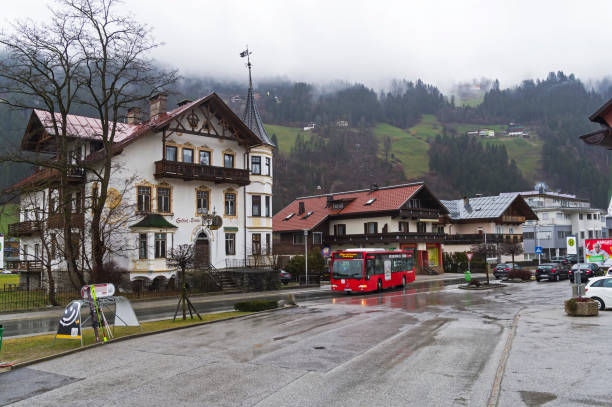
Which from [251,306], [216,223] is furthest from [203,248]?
[251,306]

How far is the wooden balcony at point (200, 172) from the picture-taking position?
36.3 metres

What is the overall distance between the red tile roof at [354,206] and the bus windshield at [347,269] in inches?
885

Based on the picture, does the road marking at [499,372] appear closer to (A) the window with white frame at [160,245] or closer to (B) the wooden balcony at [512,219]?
(A) the window with white frame at [160,245]

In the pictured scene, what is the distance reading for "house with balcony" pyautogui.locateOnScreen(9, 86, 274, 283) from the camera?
35031 millimetres

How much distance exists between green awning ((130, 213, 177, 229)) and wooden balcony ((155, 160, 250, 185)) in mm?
3067

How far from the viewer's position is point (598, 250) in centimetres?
2303

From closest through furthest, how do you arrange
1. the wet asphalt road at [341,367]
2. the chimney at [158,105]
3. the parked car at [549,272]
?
the wet asphalt road at [341,367], the chimney at [158,105], the parked car at [549,272]

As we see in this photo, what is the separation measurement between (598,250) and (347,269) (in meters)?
15.9

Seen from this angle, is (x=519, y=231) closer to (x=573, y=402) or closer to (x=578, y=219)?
(x=578, y=219)

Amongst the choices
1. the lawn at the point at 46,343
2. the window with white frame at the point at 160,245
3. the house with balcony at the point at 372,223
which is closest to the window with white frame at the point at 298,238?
the house with balcony at the point at 372,223

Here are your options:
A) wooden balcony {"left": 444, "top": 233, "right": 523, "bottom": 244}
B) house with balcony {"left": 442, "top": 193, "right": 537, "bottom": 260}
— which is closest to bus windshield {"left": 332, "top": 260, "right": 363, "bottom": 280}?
house with balcony {"left": 442, "top": 193, "right": 537, "bottom": 260}

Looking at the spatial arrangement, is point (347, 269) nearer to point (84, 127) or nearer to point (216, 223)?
point (216, 223)

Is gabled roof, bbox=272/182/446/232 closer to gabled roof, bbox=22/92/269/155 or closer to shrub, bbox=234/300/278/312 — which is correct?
gabled roof, bbox=22/92/269/155

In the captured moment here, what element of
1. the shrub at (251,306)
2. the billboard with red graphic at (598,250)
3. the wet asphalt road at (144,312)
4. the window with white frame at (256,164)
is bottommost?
the wet asphalt road at (144,312)
